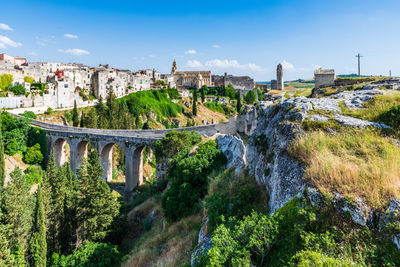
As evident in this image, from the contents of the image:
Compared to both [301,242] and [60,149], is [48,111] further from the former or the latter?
[301,242]

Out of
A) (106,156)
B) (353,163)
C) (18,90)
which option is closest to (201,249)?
(353,163)

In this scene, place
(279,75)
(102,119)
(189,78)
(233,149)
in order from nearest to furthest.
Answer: (233,149)
(102,119)
(279,75)
(189,78)

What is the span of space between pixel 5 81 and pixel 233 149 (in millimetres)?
58181

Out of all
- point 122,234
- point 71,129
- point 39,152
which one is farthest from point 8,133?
point 122,234

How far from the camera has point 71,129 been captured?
3706cm

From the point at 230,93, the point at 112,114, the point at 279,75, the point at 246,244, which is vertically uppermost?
the point at 279,75

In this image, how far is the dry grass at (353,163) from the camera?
14.5 ft

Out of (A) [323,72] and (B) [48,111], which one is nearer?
(A) [323,72]

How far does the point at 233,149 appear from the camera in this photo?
1606 cm

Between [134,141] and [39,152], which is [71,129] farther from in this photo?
[134,141]

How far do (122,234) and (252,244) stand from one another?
1802cm

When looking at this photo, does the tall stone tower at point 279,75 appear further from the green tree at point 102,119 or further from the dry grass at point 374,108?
the dry grass at point 374,108

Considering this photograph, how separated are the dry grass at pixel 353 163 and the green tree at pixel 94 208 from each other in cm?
1697

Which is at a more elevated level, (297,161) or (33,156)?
(297,161)
